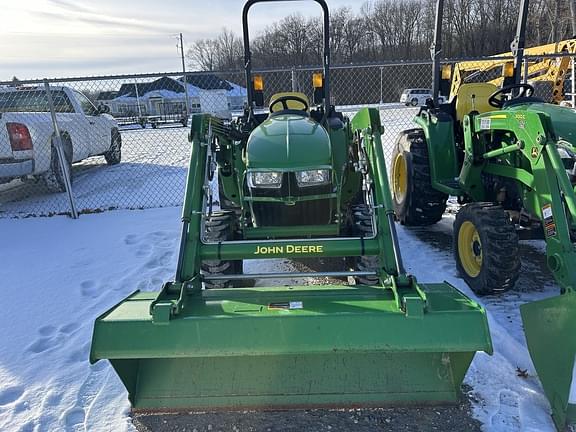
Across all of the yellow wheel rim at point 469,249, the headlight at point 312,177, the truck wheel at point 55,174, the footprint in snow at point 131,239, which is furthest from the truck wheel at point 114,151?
the yellow wheel rim at point 469,249

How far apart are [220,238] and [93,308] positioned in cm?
132

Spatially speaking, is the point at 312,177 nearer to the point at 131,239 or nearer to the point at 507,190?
the point at 507,190

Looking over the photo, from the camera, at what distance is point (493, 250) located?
12.0ft

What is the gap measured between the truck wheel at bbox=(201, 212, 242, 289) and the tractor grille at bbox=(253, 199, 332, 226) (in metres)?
0.27

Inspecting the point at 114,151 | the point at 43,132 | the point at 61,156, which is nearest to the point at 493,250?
the point at 61,156

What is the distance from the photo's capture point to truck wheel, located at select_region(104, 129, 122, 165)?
37.2 feet

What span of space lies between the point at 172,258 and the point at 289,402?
9.12 feet

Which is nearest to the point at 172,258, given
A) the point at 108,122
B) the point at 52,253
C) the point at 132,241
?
the point at 132,241

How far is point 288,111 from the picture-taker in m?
4.36

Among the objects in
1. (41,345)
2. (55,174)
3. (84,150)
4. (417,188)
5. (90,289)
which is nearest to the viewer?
(41,345)

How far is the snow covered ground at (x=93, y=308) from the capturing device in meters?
2.69

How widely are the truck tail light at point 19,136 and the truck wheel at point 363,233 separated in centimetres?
577

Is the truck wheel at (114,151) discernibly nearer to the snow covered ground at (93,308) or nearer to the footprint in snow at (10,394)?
the snow covered ground at (93,308)

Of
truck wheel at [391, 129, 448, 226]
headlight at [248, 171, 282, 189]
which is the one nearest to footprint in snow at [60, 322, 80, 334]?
headlight at [248, 171, 282, 189]
